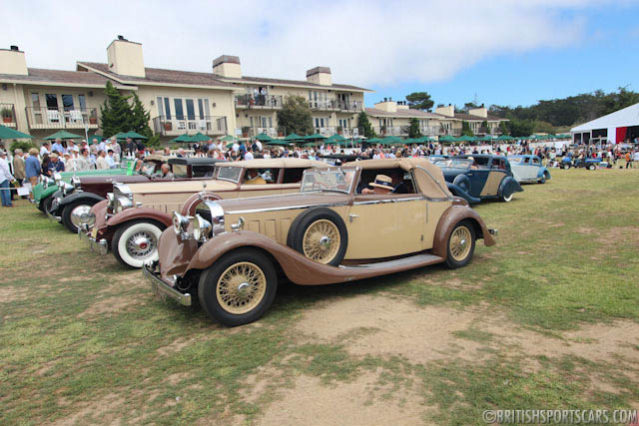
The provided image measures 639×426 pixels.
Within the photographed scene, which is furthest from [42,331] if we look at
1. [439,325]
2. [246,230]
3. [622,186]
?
[622,186]

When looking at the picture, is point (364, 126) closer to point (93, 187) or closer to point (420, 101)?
point (93, 187)

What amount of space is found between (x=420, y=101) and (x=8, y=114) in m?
72.6

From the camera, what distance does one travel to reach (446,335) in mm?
3541

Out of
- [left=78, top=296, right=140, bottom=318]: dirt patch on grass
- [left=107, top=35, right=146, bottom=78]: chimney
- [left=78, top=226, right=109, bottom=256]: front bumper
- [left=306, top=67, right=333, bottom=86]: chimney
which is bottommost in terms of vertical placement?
[left=78, top=296, right=140, bottom=318]: dirt patch on grass

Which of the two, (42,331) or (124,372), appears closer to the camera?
(124,372)

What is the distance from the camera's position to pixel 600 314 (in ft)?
12.5

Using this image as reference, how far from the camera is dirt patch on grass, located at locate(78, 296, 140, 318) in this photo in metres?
4.35

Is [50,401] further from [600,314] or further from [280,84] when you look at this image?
[280,84]

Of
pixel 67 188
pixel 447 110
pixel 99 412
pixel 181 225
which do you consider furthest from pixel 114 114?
pixel 447 110

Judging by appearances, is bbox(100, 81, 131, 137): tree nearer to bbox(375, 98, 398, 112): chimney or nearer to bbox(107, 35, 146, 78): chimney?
bbox(107, 35, 146, 78): chimney

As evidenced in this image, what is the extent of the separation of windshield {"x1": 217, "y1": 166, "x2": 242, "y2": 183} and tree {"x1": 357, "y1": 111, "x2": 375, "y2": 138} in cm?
3636

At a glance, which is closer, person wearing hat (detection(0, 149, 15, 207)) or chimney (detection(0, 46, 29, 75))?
person wearing hat (detection(0, 149, 15, 207))

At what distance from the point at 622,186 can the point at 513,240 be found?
10.4 metres

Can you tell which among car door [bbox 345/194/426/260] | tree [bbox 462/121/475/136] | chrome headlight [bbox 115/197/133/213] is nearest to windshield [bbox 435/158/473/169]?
car door [bbox 345/194/426/260]
